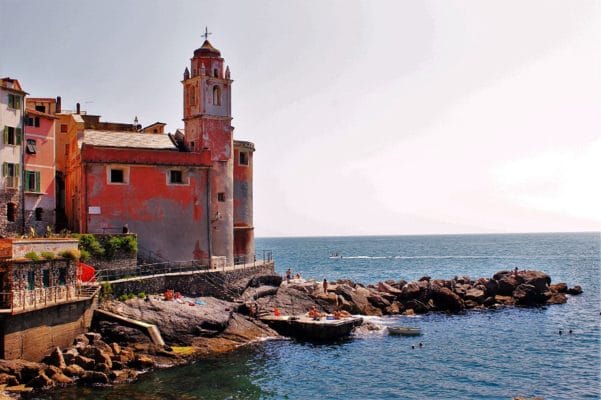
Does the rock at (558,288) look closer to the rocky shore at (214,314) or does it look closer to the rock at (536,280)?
the rock at (536,280)

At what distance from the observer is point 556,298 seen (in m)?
67.0

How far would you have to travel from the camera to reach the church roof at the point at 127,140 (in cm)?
4978

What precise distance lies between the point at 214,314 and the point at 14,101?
21579mm

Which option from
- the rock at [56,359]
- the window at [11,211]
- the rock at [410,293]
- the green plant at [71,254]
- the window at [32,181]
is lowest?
the rock at [56,359]

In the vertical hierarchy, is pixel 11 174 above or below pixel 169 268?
above

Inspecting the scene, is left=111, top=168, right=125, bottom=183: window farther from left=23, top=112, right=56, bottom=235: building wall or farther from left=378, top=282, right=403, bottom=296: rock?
left=378, top=282, right=403, bottom=296: rock

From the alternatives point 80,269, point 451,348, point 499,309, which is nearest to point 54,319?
point 80,269

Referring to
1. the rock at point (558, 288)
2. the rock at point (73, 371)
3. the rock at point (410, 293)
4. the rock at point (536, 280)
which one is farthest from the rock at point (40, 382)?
the rock at point (558, 288)

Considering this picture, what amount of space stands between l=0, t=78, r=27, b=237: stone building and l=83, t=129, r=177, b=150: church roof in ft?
16.9

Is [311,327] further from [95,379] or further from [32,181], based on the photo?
[32,181]

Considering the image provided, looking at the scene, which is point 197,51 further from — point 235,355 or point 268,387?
point 268,387

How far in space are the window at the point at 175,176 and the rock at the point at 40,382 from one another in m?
22.0

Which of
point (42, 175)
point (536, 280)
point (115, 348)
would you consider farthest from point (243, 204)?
point (536, 280)

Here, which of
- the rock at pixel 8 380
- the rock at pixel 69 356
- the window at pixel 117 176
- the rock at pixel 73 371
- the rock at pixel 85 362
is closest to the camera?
the rock at pixel 8 380
